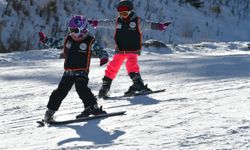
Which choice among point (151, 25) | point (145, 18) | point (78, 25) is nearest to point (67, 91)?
point (78, 25)

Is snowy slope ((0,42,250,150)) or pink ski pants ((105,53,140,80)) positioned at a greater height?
pink ski pants ((105,53,140,80))

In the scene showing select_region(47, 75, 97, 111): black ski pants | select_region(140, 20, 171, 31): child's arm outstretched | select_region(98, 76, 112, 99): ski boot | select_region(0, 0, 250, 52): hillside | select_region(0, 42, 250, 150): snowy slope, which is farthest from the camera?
select_region(0, 0, 250, 52): hillside

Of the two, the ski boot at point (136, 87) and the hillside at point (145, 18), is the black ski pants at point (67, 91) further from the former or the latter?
the hillside at point (145, 18)

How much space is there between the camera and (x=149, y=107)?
695 cm

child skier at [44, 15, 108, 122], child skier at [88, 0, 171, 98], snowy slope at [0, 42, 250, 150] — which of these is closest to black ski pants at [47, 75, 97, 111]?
child skier at [44, 15, 108, 122]

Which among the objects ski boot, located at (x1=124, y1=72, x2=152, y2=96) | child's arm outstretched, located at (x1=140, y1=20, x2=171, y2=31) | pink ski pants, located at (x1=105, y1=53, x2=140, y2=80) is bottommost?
ski boot, located at (x1=124, y1=72, x2=152, y2=96)

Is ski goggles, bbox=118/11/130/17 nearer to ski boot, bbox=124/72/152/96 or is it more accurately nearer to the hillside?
ski boot, bbox=124/72/152/96

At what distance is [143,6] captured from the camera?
1870 cm

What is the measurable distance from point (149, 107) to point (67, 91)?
3.53 feet

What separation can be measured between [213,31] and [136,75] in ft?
36.2

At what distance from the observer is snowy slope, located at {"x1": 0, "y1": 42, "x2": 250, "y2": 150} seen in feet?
17.3

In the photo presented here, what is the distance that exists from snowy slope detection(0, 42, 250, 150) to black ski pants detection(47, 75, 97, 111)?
0.30 metres

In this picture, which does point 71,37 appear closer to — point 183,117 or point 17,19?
point 183,117

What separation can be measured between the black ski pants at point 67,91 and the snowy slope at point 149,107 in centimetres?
30
